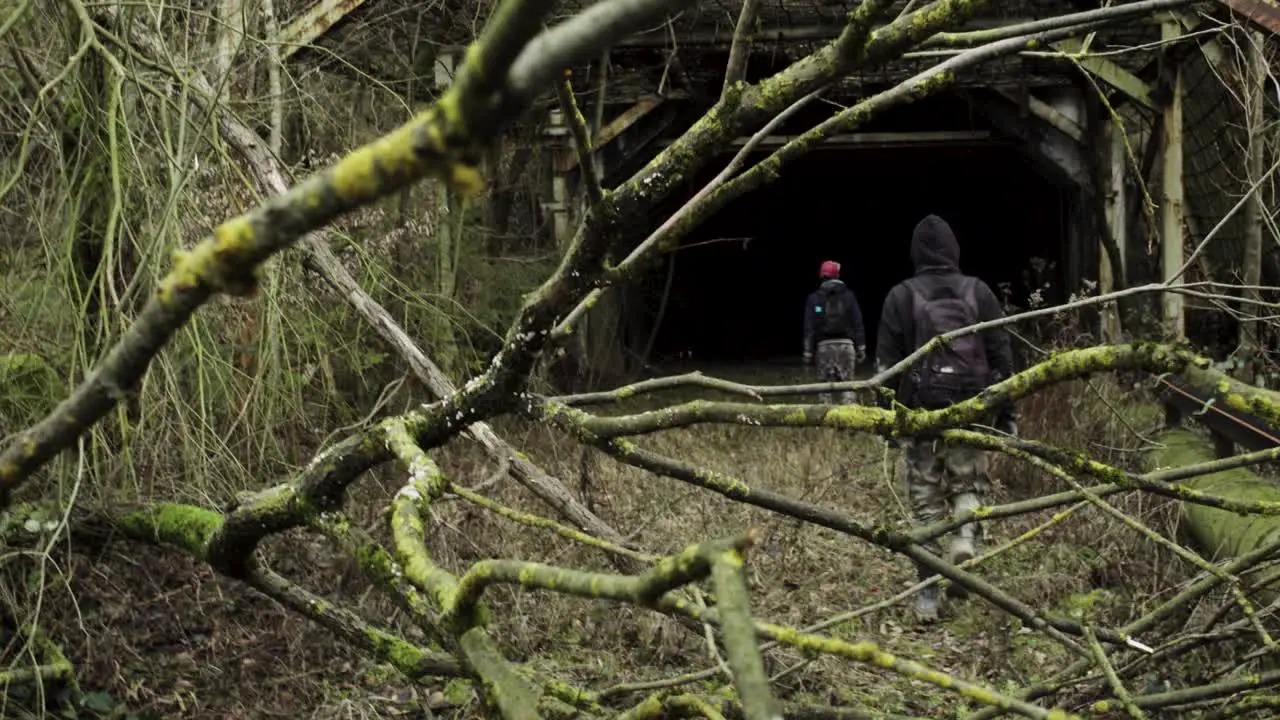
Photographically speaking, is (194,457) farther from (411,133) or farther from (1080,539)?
(1080,539)

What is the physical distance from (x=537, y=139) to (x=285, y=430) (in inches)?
219

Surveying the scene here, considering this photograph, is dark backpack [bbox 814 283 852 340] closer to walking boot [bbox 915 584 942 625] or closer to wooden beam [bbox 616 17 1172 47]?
wooden beam [bbox 616 17 1172 47]

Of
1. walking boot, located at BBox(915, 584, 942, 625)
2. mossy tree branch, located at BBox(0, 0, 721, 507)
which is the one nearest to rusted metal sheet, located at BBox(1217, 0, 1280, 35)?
walking boot, located at BBox(915, 584, 942, 625)

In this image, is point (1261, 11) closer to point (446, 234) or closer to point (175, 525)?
point (446, 234)

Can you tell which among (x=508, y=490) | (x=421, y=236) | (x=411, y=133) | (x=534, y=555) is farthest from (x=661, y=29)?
(x=411, y=133)

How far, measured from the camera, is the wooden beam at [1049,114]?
1077cm

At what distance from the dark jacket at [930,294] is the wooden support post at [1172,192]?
14.9 feet

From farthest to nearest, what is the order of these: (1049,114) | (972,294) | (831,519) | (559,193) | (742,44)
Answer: (559,193)
(1049,114)
(972,294)
(831,519)
(742,44)

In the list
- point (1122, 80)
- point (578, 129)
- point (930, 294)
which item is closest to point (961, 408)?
point (578, 129)

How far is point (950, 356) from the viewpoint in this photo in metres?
6.12

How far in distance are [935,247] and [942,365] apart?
647 mm

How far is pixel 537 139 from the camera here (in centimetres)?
1147

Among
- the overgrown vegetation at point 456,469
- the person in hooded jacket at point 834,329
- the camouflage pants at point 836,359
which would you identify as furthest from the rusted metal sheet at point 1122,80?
the camouflage pants at point 836,359

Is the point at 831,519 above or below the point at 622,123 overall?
below
